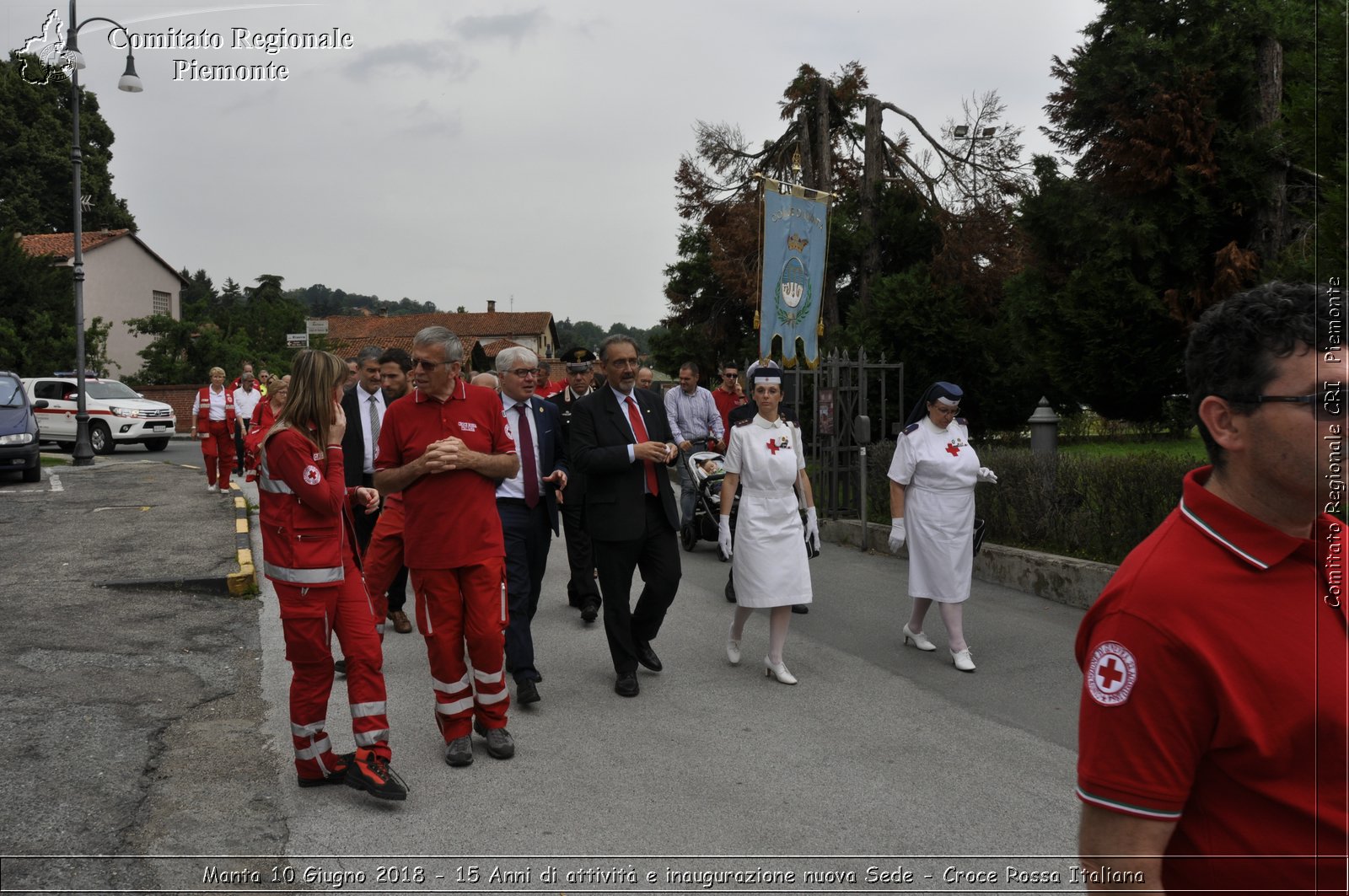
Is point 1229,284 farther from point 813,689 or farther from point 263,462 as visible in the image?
point 263,462

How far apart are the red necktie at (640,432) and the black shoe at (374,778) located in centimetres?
256

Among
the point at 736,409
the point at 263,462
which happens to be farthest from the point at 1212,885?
the point at 736,409

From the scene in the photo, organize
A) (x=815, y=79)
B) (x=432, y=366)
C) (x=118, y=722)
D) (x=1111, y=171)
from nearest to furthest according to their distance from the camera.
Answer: (x=432, y=366), (x=118, y=722), (x=1111, y=171), (x=815, y=79)

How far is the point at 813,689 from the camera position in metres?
6.63

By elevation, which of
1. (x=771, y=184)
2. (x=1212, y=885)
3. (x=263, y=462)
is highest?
(x=771, y=184)

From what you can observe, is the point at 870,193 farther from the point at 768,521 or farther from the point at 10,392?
the point at 10,392

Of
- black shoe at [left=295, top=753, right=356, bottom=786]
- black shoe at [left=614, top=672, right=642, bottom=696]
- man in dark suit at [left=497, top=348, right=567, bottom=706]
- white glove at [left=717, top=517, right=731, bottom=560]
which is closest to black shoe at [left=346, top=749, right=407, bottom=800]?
black shoe at [left=295, top=753, right=356, bottom=786]

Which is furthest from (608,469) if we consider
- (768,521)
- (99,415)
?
(99,415)

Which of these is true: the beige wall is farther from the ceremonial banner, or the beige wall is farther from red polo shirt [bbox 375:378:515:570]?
red polo shirt [bbox 375:378:515:570]

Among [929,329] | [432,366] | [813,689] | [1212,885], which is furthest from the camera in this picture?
[929,329]

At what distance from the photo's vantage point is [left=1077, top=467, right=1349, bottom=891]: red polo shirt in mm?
1654

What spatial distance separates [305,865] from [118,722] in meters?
A: 2.18

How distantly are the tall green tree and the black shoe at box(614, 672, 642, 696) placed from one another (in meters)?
58.3

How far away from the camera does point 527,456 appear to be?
6758 millimetres
